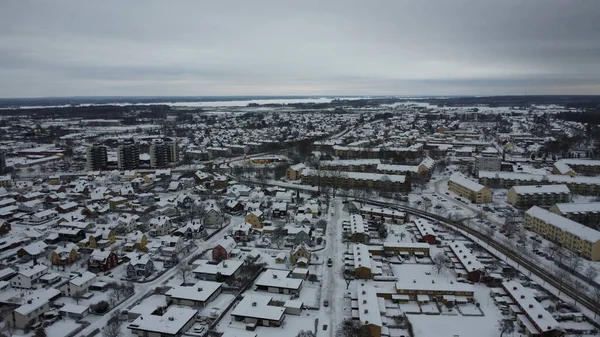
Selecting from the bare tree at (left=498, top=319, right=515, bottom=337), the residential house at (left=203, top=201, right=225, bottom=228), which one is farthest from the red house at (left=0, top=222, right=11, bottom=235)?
the bare tree at (left=498, top=319, right=515, bottom=337)

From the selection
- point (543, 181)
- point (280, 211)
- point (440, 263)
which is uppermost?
point (543, 181)

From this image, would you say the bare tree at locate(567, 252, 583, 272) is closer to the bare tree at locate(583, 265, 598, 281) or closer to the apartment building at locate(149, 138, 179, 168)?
the bare tree at locate(583, 265, 598, 281)

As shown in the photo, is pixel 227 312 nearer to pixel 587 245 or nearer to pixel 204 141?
pixel 587 245

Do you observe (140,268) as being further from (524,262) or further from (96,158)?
(96,158)

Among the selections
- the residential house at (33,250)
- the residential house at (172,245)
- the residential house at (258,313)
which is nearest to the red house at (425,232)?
the residential house at (258,313)

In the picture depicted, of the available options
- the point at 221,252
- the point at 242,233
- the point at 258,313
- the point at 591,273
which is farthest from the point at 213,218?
the point at 591,273

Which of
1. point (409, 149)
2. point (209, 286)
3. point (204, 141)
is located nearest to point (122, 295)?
point (209, 286)
